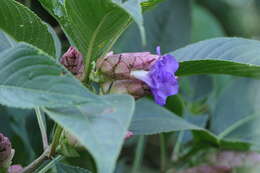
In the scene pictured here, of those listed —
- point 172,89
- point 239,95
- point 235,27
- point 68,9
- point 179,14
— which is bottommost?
point 235,27

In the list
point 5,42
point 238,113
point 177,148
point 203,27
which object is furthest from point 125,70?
point 203,27

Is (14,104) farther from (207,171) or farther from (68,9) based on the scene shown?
(207,171)

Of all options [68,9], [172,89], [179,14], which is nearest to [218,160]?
[179,14]

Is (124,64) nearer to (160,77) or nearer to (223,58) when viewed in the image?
Result: (160,77)

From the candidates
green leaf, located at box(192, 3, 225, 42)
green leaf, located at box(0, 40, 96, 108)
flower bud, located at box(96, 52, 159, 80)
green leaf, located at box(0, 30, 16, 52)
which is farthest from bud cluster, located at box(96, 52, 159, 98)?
green leaf, located at box(192, 3, 225, 42)

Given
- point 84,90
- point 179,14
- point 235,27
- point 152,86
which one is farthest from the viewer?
point 235,27

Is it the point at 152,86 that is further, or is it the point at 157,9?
the point at 157,9
